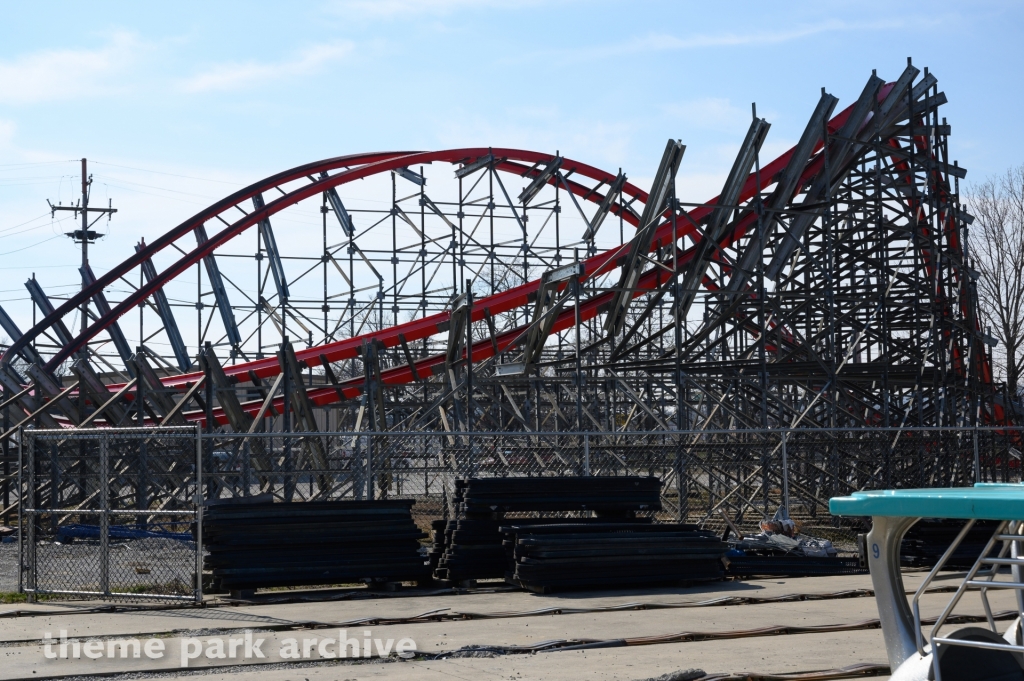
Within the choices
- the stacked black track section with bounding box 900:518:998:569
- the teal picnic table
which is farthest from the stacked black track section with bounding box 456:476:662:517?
the teal picnic table

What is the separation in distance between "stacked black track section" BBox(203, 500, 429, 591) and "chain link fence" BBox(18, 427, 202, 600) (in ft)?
1.08

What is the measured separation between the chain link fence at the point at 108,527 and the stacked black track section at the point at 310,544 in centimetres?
33

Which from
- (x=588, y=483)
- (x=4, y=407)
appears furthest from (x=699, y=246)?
(x=4, y=407)

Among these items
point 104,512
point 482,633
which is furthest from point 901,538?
point 104,512

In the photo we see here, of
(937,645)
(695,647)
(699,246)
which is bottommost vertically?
(695,647)

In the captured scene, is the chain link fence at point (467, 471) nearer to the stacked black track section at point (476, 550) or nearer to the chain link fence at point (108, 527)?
the chain link fence at point (108, 527)

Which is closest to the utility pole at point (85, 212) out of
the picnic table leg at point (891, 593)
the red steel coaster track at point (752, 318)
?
the red steel coaster track at point (752, 318)

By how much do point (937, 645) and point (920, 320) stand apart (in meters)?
18.7

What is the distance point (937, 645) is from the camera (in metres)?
3.81

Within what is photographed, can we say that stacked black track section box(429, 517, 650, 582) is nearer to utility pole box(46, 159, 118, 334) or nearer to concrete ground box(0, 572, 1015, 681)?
concrete ground box(0, 572, 1015, 681)

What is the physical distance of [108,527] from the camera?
1080 cm

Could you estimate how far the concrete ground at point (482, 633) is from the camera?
25.0 ft

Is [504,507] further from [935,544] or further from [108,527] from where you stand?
[935,544]

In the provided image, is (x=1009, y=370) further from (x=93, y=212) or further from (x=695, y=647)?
(x=93, y=212)
